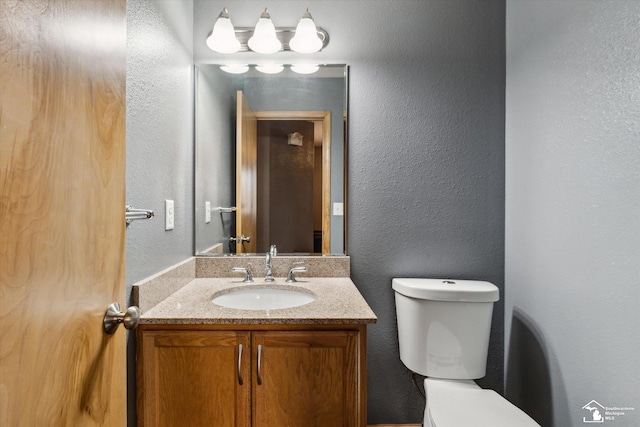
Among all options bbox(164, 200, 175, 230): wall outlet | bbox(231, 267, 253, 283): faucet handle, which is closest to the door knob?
bbox(164, 200, 175, 230): wall outlet

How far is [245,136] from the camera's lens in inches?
64.6

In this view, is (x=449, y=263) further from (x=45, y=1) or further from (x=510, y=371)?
(x=45, y=1)

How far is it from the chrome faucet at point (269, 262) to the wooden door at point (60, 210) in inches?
32.5

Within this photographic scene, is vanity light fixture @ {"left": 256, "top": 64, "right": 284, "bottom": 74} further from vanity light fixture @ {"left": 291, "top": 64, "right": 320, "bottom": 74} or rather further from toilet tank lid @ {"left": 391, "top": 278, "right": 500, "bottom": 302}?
toilet tank lid @ {"left": 391, "top": 278, "right": 500, "bottom": 302}

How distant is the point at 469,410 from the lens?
3.76 feet

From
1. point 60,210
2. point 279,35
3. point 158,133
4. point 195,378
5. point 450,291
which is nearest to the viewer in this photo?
point 60,210

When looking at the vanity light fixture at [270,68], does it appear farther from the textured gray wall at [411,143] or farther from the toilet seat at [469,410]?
the toilet seat at [469,410]

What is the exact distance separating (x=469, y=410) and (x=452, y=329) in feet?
1.07

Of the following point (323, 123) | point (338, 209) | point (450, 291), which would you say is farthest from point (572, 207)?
point (323, 123)

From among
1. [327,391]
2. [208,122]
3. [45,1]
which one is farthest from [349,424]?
[208,122]

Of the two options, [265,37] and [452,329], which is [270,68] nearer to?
[265,37]

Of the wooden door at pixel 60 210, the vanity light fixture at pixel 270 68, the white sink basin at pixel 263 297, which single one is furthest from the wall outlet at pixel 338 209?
the wooden door at pixel 60 210

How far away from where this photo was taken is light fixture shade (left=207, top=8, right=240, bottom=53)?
60.7 inches

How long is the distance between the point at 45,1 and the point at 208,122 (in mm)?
1149
